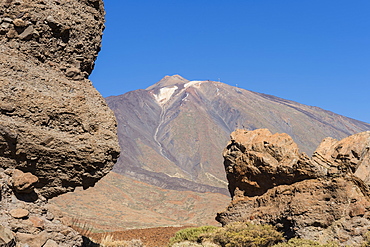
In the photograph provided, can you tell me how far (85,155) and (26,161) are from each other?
781 mm

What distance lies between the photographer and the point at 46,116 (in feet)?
17.7

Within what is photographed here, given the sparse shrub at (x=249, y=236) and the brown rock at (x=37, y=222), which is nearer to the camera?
the brown rock at (x=37, y=222)

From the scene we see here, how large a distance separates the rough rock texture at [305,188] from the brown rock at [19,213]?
669cm

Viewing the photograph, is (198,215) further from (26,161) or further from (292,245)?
(26,161)

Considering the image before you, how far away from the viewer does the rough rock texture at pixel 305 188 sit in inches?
355

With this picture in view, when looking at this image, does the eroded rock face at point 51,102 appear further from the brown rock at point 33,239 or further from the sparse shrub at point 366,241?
the sparse shrub at point 366,241

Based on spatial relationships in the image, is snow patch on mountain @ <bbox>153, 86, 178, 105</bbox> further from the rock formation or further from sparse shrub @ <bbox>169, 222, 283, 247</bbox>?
the rock formation

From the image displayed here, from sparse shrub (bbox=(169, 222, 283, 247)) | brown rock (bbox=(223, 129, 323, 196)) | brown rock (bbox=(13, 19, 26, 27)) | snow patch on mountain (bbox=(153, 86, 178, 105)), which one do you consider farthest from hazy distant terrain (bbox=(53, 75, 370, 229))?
brown rock (bbox=(13, 19, 26, 27))

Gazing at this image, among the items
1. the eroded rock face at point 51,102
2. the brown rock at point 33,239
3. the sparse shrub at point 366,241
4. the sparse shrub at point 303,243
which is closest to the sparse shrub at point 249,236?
the sparse shrub at point 303,243

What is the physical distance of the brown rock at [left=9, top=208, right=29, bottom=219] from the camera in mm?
4871

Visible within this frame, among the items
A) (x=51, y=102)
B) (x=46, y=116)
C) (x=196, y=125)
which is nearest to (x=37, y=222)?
(x=46, y=116)

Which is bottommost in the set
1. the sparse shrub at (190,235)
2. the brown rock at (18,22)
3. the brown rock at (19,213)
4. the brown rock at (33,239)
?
the sparse shrub at (190,235)

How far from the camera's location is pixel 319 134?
113 metres

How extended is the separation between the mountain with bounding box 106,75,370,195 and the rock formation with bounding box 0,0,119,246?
5209 centimetres
